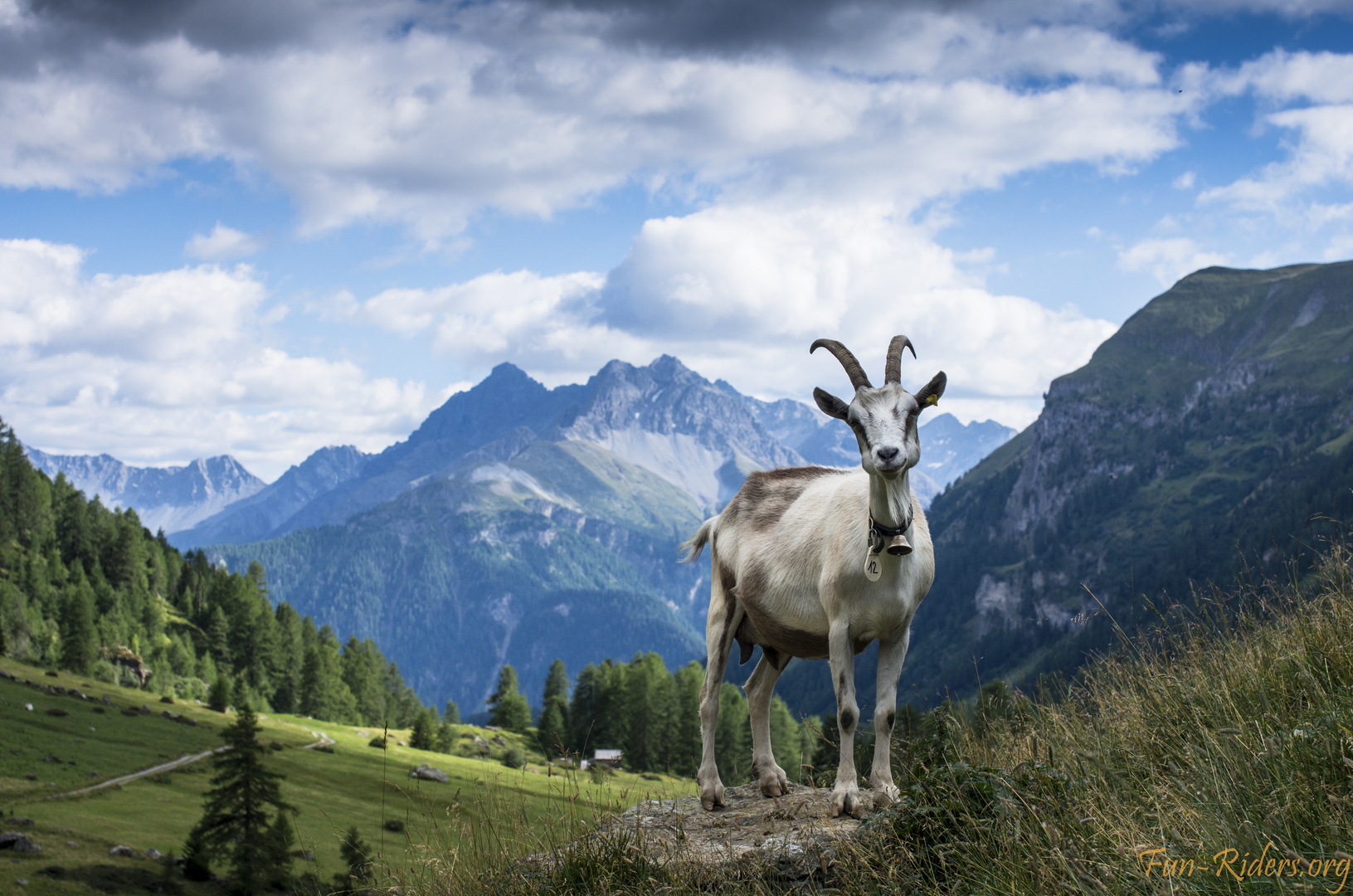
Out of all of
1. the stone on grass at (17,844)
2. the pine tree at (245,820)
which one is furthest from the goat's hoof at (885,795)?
the stone on grass at (17,844)

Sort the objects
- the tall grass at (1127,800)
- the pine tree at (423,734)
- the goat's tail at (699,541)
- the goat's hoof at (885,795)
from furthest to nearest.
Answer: the pine tree at (423,734) → the goat's tail at (699,541) → the goat's hoof at (885,795) → the tall grass at (1127,800)

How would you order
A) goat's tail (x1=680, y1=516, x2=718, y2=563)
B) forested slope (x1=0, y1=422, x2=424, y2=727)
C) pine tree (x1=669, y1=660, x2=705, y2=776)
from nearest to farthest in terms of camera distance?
goat's tail (x1=680, y1=516, x2=718, y2=563), pine tree (x1=669, y1=660, x2=705, y2=776), forested slope (x1=0, y1=422, x2=424, y2=727)

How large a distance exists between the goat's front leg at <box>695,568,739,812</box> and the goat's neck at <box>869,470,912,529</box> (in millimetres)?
2785

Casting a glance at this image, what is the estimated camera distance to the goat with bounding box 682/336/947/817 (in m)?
8.43

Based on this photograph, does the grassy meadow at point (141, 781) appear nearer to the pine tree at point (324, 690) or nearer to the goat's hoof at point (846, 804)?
the goat's hoof at point (846, 804)

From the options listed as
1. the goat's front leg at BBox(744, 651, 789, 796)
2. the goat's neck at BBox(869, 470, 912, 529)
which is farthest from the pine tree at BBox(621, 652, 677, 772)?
the goat's neck at BBox(869, 470, 912, 529)

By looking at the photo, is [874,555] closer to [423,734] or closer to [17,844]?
[17,844]

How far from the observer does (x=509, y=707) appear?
369ft

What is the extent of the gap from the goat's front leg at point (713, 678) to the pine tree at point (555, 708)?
273ft

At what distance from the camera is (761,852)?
319 inches

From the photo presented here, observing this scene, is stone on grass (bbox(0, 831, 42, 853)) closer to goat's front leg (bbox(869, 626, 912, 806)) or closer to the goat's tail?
the goat's tail

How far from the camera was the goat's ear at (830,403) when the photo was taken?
854 centimetres

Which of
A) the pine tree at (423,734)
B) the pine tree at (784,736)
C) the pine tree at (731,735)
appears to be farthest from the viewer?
the pine tree at (423,734)

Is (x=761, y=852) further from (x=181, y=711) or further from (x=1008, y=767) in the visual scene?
(x=181, y=711)
